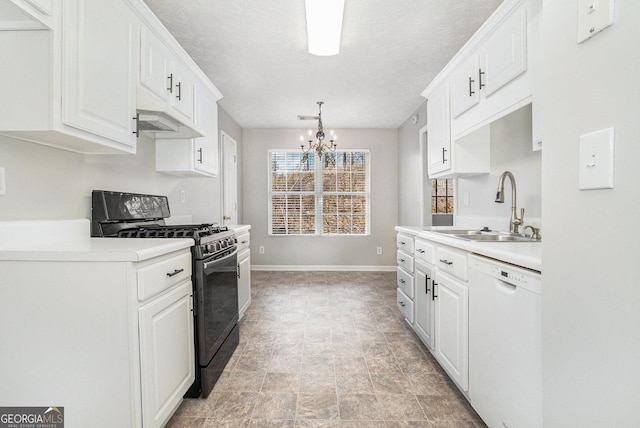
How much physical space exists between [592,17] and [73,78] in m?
1.78

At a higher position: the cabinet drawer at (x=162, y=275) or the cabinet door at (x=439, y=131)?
the cabinet door at (x=439, y=131)

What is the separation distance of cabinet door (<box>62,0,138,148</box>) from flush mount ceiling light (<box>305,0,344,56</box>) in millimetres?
1119

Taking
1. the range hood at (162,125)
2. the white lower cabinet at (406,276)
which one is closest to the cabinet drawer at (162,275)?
the range hood at (162,125)

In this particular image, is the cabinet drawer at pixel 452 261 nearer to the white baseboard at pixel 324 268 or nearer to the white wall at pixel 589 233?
the white wall at pixel 589 233

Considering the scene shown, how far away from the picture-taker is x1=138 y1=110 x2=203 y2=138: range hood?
6.21ft

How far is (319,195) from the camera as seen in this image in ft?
17.7

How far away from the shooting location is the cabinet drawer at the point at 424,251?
7.24ft

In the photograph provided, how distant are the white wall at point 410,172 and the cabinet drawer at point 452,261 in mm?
2242

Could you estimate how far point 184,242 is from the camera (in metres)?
1.65

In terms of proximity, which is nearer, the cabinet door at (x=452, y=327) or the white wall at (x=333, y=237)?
the cabinet door at (x=452, y=327)

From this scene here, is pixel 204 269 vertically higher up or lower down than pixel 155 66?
lower down

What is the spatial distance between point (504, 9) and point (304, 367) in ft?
8.40

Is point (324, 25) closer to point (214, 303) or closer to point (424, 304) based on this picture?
point (214, 303)

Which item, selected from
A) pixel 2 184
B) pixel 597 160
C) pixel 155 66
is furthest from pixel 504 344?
pixel 155 66
